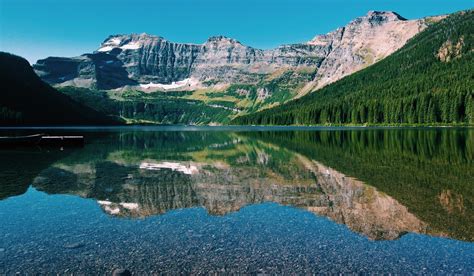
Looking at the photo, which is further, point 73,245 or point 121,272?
point 73,245

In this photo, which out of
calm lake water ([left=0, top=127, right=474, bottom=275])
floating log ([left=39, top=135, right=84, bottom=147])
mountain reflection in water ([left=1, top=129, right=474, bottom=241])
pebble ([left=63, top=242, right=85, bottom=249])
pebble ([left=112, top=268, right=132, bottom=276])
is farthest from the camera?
floating log ([left=39, top=135, right=84, bottom=147])

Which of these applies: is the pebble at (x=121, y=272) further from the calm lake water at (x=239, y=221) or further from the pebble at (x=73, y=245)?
the pebble at (x=73, y=245)

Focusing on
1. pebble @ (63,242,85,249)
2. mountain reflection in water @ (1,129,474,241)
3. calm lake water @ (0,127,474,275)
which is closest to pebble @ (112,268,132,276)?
calm lake water @ (0,127,474,275)

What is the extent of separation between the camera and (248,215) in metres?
21.9

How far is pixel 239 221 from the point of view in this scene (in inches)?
807

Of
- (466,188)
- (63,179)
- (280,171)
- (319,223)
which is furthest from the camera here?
(280,171)

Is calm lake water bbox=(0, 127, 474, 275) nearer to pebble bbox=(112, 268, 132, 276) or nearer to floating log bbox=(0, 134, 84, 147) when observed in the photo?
pebble bbox=(112, 268, 132, 276)

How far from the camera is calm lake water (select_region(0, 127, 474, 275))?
14328 millimetres

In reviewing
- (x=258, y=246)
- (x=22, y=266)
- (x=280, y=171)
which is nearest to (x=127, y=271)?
(x=22, y=266)

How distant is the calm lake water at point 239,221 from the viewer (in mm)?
14328

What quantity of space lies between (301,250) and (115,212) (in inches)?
465

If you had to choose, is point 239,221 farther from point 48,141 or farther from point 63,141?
point 48,141

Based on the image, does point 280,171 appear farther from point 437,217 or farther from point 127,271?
point 127,271

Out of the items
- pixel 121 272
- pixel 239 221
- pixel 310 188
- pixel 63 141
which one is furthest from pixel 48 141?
pixel 121 272
